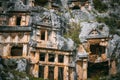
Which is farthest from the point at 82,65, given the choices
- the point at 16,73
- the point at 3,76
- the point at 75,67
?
the point at 3,76

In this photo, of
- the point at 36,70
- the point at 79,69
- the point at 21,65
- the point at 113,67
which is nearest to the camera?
the point at 21,65

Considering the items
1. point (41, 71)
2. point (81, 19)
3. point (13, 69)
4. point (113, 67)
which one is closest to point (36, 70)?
point (41, 71)

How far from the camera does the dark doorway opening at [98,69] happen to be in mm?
43812

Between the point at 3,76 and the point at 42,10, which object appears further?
the point at 42,10

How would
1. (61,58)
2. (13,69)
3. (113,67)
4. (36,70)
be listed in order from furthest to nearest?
(61,58)
(113,67)
(36,70)
(13,69)

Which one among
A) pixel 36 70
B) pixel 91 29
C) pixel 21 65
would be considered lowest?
pixel 36 70

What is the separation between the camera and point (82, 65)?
4294 centimetres

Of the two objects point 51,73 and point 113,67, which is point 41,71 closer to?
point 51,73

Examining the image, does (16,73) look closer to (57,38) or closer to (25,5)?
(57,38)

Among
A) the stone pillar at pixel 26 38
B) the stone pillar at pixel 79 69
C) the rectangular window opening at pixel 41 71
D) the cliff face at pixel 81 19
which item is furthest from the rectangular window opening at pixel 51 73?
the stone pillar at pixel 26 38

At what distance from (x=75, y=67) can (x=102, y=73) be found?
4643 mm

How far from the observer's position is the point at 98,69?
1773 inches

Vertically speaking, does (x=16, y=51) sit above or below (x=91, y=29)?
below

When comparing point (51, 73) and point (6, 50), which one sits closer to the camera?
point (51, 73)
